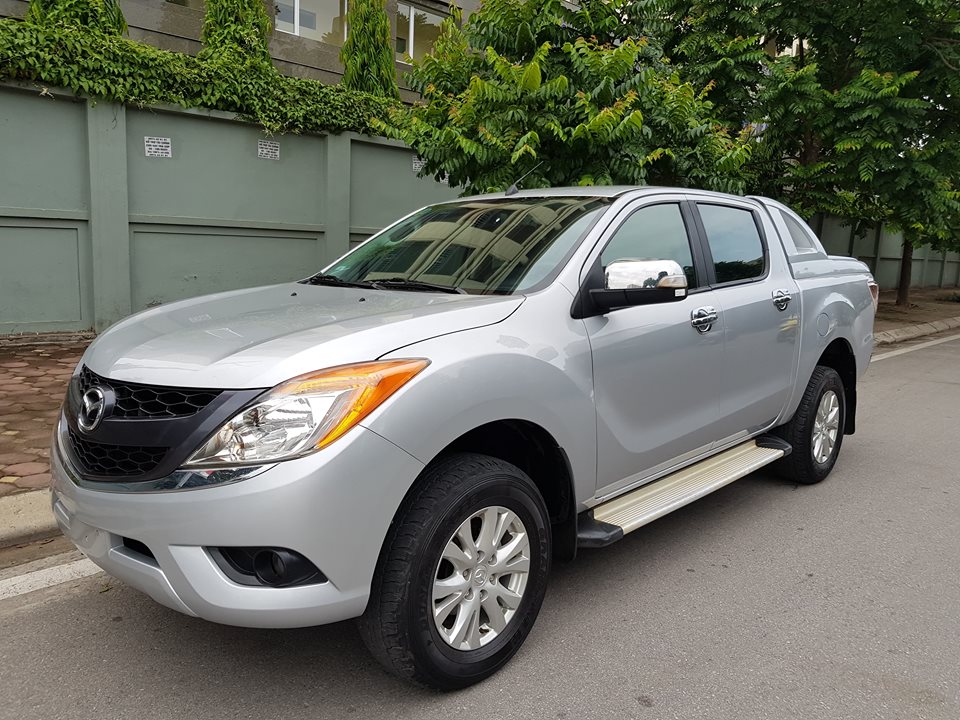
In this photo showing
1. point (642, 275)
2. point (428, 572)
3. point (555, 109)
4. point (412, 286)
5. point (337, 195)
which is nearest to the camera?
point (428, 572)

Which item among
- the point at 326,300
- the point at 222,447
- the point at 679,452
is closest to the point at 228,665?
the point at 222,447

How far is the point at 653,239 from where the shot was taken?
3.70 metres

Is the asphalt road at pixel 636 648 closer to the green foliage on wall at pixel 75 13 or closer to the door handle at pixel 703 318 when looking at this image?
the door handle at pixel 703 318

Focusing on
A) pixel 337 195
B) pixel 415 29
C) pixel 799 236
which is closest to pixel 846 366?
pixel 799 236

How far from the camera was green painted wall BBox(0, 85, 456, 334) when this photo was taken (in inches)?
332

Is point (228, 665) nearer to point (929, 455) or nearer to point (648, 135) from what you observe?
point (929, 455)

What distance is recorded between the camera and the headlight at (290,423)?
7.33 feet

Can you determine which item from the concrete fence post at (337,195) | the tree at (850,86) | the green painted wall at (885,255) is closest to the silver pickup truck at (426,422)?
the concrete fence post at (337,195)

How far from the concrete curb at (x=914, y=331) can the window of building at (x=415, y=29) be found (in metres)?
9.33

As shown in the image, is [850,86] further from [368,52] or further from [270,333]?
[270,333]

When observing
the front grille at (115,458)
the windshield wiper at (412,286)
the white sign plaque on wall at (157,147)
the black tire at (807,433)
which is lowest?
the black tire at (807,433)

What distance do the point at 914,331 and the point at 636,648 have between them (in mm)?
14019

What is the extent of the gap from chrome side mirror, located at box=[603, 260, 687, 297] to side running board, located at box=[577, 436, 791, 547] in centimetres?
97

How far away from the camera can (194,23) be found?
10.8 meters
